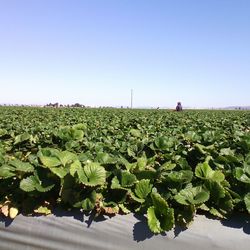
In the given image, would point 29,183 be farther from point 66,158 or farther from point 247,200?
point 247,200

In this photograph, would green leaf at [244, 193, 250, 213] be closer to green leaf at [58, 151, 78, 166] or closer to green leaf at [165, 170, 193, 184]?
green leaf at [165, 170, 193, 184]

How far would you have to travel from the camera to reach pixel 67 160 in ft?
11.3

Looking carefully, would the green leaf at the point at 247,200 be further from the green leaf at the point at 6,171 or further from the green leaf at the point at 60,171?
the green leaf at the point at 6,171

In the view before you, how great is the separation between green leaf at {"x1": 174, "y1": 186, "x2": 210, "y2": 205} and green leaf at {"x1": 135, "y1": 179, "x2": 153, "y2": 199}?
0.27 meters

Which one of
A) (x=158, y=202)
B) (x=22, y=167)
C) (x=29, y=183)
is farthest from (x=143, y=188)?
(x=22, y=167)

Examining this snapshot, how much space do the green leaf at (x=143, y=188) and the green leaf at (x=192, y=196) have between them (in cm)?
27

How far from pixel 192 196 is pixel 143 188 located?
16.4 inches

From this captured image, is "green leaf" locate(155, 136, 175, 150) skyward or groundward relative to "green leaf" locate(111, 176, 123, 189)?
skyward

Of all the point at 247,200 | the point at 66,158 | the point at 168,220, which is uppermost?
the point at 66,158

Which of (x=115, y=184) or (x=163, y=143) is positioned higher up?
(x=163, y=143)

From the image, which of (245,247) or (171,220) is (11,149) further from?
(245,247)

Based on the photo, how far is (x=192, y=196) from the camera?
3096 millimetres

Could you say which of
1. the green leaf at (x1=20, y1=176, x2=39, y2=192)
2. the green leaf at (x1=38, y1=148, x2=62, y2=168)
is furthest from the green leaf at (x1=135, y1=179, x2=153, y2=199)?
the green leaf at (x1=20, y1=176, x2=39, y2=192)

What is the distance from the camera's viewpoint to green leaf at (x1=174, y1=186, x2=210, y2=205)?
299 cm
